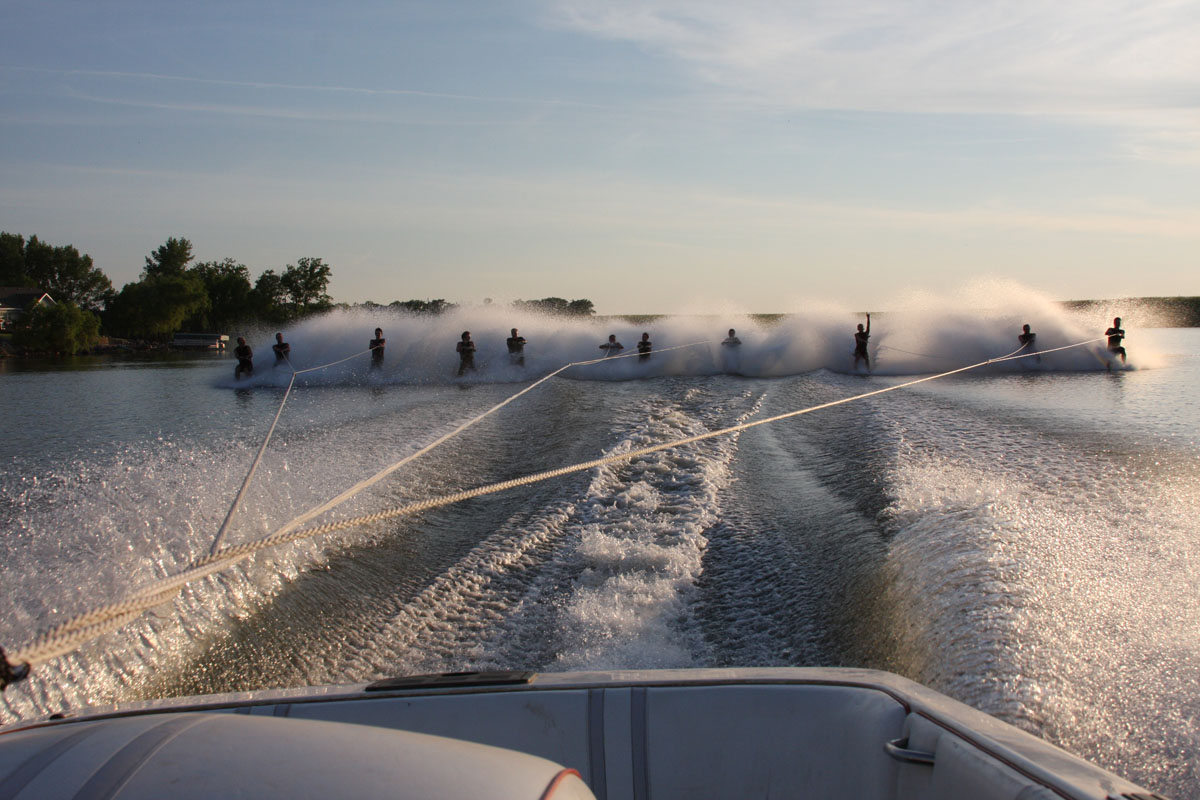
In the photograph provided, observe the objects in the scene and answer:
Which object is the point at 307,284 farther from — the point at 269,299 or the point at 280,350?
the point at 280,350

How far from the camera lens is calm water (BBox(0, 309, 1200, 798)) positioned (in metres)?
3.31

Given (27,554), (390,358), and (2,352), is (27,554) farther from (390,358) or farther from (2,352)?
(2,352)

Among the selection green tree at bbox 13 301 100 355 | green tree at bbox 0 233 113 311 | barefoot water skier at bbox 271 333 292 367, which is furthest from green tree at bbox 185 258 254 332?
barefoot water skier at bbox 271 333 292 367

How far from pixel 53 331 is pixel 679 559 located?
4658 centimetres

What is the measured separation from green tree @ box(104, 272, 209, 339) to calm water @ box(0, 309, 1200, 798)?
59.1m

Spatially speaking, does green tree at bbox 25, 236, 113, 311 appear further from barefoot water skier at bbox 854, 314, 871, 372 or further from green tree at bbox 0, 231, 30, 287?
barefoot water skier at bbox 854, 314, 871, 372

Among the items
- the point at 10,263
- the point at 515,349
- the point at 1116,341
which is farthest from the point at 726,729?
the point at 10,263

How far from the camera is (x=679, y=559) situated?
5141 millimetres

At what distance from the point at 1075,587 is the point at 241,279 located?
8424 centimetres

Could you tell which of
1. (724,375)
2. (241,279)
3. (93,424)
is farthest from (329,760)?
(241,279)

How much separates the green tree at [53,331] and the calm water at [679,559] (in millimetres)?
37169

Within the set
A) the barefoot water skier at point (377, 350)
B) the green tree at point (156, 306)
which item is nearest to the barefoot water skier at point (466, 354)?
the barefoot water skier at point (377, 350)

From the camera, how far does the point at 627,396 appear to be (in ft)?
46.9

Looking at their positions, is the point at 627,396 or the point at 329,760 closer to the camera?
the point at 329,760
